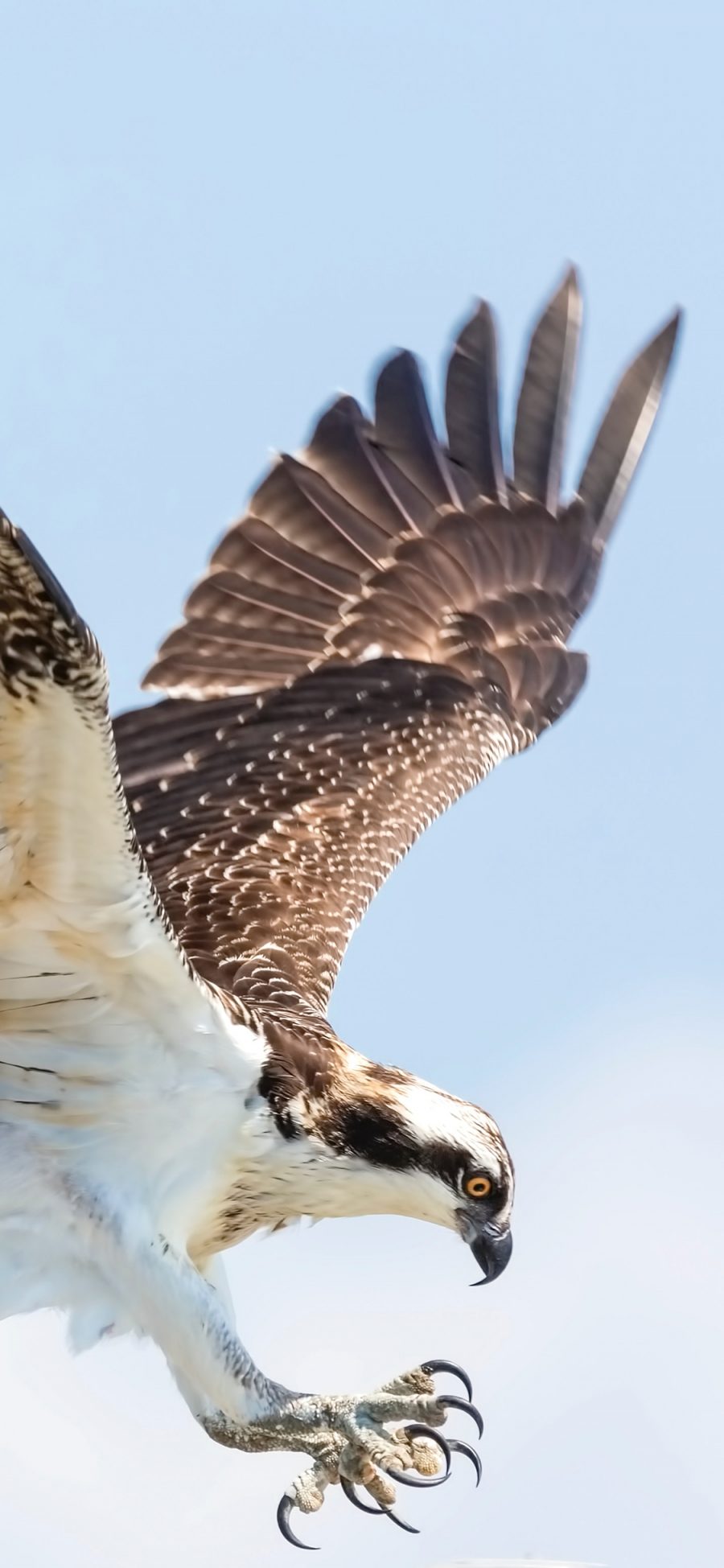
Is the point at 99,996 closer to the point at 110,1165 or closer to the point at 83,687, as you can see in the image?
the point at 110,1165

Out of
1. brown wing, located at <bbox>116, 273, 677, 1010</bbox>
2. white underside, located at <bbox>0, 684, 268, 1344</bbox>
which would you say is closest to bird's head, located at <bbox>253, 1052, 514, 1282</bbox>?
white underside, located at <bbox>0, 684, 268, 1344</bbox>

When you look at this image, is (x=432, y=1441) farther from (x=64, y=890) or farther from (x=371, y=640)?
(x=371, y=640)

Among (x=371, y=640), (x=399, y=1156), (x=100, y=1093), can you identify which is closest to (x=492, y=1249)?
(x=399, y=1156)

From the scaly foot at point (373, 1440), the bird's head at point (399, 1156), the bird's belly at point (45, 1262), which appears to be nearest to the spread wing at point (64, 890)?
the bird's belly at point (45, 1262)

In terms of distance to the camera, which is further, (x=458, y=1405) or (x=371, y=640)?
(x=371, y=640)

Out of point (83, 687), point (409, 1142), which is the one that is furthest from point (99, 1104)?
point (83, 687)

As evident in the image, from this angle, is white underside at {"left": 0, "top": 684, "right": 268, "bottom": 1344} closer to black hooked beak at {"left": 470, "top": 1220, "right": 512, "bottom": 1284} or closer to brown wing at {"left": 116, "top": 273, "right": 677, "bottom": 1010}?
black hooked beak at {"left": 470, "top": 1220, "right": 512, "bottom": 1284}
